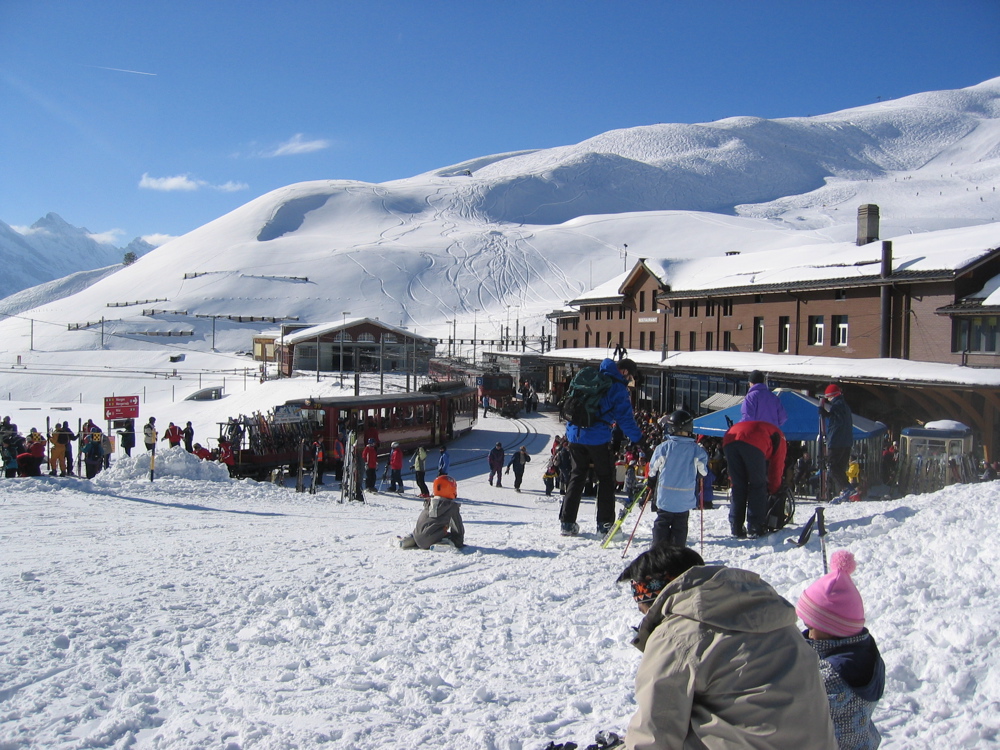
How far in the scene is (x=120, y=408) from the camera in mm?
19156

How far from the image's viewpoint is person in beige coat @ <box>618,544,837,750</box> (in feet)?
6.35

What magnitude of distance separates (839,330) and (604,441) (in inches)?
874

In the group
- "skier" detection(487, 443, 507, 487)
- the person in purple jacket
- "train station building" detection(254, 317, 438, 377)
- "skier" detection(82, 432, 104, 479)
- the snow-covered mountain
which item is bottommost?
"skier" detection(487, 443, 507, 487)

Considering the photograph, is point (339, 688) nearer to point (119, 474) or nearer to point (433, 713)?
point (433, 713)

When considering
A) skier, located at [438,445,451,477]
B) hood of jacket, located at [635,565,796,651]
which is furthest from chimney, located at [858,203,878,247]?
hood of jacket, located at [635,565,796,651]

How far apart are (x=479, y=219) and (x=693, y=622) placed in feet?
503

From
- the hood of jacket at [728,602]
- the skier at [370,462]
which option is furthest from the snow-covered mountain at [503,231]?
the hood of jacket at [728,602]

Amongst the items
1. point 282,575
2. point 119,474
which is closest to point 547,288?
point 119,474

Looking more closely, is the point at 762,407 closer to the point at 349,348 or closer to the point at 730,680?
the point at 730,680

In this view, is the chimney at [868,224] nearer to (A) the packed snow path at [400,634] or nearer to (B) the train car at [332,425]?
(B) the train car at [332,425]

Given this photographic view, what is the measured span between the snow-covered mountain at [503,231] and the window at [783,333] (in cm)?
3830

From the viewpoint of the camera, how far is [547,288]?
102062 millimetres

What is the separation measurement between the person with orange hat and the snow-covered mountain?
57351 mm

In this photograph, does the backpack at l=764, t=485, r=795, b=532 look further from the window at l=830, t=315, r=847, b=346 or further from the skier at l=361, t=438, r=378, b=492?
the window at l=830, t=315, r=847, b=346
